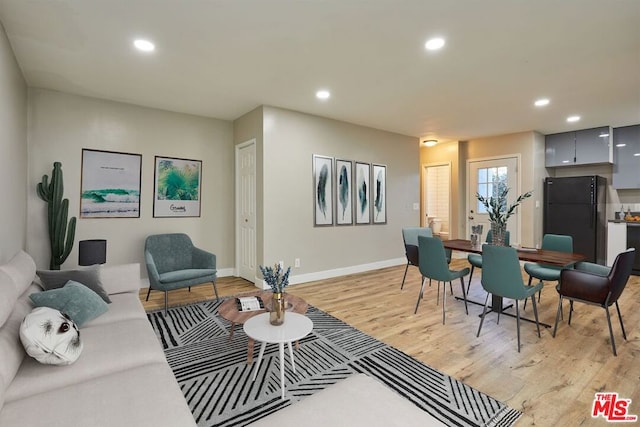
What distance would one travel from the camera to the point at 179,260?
4.08 meters

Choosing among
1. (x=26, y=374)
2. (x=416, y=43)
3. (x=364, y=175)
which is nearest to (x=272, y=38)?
(x=416, y=43)

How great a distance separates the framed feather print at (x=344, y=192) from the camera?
5.09 m

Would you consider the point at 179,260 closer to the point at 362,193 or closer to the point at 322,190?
the point at 322,190

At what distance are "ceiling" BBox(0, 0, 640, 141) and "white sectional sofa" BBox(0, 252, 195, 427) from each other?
194cm

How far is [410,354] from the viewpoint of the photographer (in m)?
2.46

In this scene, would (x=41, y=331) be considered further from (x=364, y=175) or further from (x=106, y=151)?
(x=364, y=175)

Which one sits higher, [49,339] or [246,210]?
[246,210]

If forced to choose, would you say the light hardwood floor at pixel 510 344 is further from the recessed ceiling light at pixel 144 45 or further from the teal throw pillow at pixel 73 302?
the recessed ceiling light at pixel 144 45

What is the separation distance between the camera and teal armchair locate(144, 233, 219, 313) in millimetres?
3490

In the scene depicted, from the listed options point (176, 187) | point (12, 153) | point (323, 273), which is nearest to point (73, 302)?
point (12, 153)

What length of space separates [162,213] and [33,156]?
5.04 ft

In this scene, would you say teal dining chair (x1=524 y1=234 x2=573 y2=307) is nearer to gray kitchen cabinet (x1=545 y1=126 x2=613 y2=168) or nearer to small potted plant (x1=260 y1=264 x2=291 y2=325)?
small potted plant (x1=260 y1=264 x2=291 y2=325)

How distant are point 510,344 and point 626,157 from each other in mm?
5084

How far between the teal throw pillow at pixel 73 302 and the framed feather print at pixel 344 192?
3.55 metres
